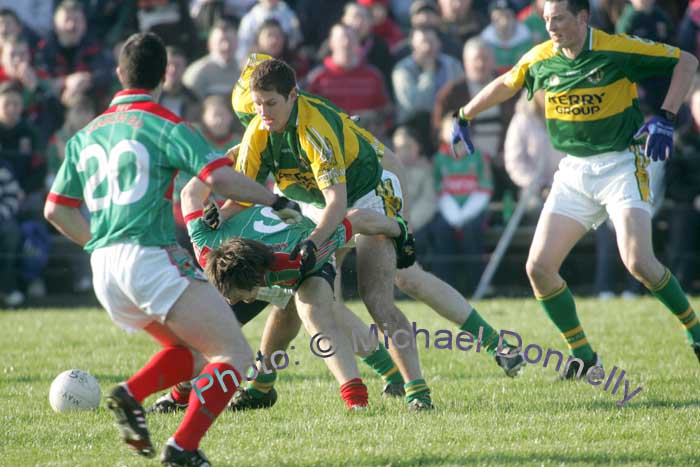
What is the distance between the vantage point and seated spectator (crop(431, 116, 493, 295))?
38.8 ft

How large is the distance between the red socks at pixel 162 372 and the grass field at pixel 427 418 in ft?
1.19

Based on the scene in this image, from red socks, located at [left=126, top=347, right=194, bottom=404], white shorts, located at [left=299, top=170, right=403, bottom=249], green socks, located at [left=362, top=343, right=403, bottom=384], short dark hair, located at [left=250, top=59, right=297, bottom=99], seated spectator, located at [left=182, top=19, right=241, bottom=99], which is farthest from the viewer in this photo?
seated spectator, located at [left=182, top=19, right=241, bottom=99]

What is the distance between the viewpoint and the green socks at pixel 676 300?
6973mm

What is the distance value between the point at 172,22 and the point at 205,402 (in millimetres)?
9067

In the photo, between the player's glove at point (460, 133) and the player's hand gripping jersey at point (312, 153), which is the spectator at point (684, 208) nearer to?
the player's glove at point (460, 133)

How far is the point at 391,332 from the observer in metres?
6.19

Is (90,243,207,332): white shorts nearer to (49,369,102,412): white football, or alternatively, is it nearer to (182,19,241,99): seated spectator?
(49,369,102,412): white football

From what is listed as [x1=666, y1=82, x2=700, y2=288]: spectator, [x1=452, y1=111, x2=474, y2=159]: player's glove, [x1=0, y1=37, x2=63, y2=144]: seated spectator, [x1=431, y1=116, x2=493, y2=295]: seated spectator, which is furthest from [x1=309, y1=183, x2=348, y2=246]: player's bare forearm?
[x1=0, y1=37, x2=63, y2=144]: seated spectator

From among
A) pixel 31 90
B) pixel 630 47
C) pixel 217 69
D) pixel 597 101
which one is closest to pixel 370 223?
pixel 597 101

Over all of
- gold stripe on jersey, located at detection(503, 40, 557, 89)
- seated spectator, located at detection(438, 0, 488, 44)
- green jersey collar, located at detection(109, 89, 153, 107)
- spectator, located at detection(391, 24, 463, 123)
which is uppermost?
green jersey collar, located at detection(109, 89, 153, 107)

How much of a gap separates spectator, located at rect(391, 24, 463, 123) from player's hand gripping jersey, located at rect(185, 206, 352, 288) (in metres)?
6.44

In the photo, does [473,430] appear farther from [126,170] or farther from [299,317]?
[126,170]

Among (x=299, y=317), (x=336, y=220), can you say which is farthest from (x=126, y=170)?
(x=299, y=317)

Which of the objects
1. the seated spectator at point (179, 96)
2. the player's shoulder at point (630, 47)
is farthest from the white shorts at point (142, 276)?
the seated spectator at point (179, 96)
